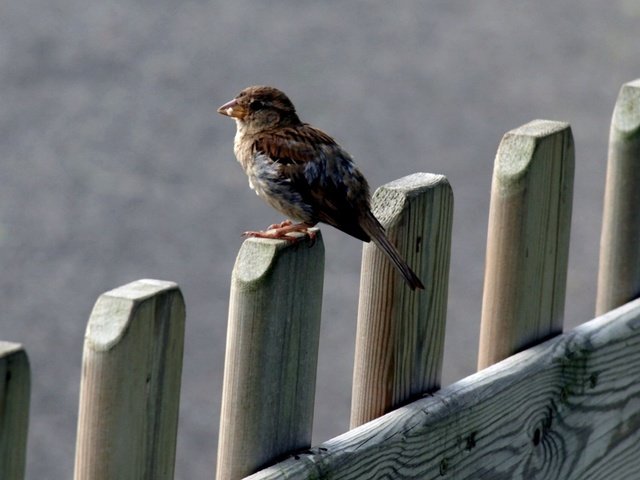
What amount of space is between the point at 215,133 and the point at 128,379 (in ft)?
20.2

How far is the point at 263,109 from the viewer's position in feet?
11.6

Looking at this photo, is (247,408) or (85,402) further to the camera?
(247,408)

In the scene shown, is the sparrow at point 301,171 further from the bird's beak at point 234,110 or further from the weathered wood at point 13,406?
the weathered wood at point 13,406

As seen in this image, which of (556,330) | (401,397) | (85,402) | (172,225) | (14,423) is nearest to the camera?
(14,423)

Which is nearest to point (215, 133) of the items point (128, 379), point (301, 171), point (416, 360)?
point (301, 171)

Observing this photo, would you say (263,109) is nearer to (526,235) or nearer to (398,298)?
(526,235)

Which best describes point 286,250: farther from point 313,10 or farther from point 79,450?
point 313,10

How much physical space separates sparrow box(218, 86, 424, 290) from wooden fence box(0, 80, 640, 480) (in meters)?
0.46

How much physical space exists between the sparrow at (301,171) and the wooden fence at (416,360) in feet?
1.49

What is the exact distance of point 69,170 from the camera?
738cm

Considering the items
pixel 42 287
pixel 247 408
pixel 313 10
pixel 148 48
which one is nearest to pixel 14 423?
pixel 247 408

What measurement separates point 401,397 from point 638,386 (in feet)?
2.03

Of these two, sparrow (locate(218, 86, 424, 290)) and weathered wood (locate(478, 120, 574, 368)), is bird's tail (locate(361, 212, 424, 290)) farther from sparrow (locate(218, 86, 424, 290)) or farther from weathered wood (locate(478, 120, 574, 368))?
sparrow (locate(218, 86, 424, 290))

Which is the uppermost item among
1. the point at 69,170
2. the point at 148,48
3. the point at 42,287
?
the point at 148,48
